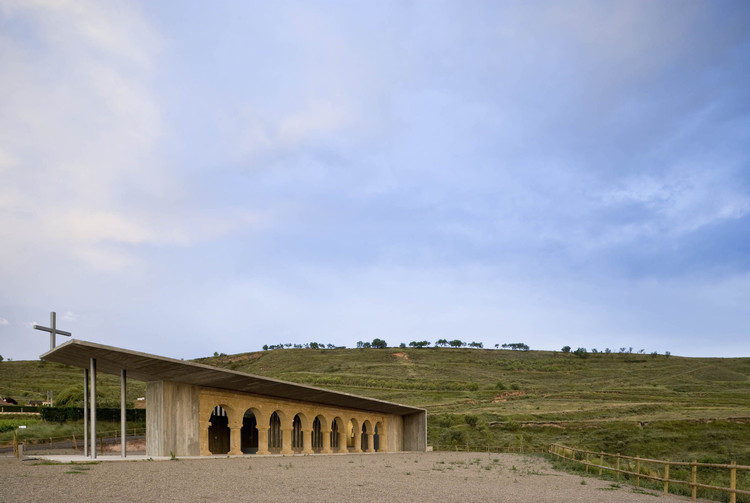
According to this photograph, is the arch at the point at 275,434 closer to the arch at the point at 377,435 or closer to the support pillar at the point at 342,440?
the support pillar at the point at 342,440

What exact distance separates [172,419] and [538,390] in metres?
53.5

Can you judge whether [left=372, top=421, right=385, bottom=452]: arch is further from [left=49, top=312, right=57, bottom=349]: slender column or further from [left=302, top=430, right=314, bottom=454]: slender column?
[left=49, top=312, right=57, bottom=349]: slender column

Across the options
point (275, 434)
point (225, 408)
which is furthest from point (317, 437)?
point (225, 408)

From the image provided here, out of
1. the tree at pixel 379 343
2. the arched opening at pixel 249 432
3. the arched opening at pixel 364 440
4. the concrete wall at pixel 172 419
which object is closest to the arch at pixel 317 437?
the arched opening at pixel 249 432

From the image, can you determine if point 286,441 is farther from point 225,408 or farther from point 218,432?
point 225,408

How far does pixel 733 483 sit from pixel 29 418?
40010mm

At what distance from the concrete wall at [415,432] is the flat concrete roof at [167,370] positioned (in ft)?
34.6

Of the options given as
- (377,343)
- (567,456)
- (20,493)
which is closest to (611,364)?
(377,343)

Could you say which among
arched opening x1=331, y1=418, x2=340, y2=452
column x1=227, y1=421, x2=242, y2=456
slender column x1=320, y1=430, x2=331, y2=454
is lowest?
arched opening x1=331, y1=418, x2=340, y2=452

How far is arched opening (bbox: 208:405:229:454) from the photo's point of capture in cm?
2892

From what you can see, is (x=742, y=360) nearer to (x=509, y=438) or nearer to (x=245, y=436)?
(x=509, y=438)

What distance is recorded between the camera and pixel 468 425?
46.2 m

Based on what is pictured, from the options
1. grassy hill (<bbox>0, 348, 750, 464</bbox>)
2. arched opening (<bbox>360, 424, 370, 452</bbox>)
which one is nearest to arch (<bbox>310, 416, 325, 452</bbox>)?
arched opening (<bbox>360, 424, 370, 452</bbox>)

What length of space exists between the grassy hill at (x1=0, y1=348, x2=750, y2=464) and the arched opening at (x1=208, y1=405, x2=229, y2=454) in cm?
1729
